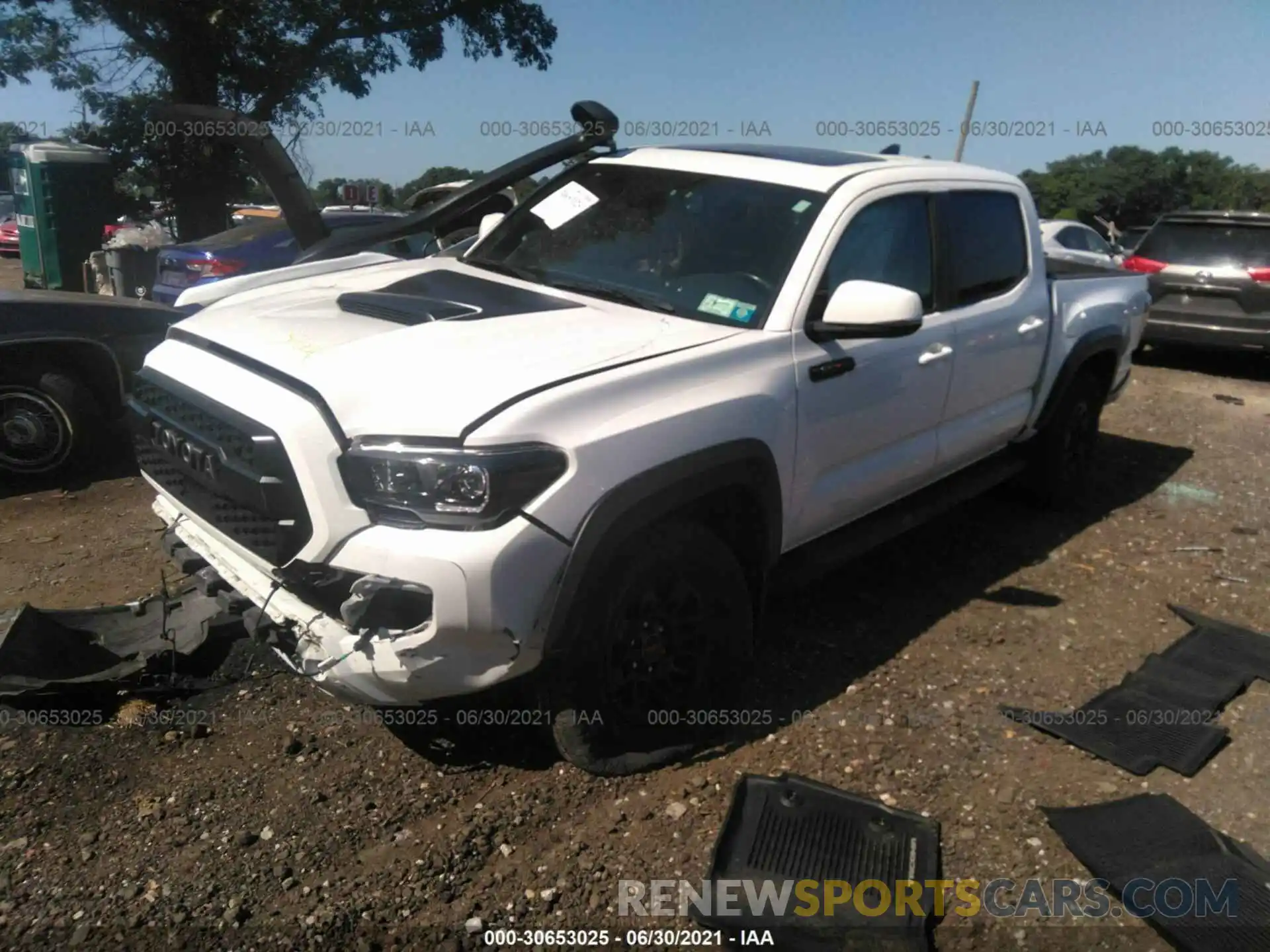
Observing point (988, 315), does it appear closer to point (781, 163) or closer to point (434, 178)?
point (781, 163)

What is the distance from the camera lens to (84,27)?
15320 mm

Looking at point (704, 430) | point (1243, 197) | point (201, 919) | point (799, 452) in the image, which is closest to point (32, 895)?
point (201, 919)

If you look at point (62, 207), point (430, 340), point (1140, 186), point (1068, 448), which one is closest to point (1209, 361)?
point (1068, 448)

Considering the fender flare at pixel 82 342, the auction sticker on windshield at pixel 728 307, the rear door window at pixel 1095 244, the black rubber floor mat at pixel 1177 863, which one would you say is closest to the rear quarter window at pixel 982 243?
the auction sticker on windshield at pixel 728 307

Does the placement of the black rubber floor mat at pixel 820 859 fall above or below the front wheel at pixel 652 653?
below

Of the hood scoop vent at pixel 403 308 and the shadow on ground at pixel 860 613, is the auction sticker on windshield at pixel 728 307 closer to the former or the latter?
the hood scoop vent at pixel 403 308

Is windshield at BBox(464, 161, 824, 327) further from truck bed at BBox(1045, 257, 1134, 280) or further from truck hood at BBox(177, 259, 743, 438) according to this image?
truck bed at BBox(1045, 257, 1134, 280)

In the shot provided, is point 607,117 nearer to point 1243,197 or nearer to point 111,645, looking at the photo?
point 111,645

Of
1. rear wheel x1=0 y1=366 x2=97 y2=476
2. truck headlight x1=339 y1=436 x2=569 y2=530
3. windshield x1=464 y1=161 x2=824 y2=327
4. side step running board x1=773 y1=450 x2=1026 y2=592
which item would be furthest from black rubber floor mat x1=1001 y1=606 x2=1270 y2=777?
rear wheel x1=0 y1=366 x2=97 y2=476

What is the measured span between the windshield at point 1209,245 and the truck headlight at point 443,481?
951cm

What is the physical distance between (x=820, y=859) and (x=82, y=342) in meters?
4.59

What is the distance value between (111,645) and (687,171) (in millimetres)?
2777

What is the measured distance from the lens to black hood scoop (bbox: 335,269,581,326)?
319 centimetres

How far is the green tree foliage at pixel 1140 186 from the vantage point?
38.5m
